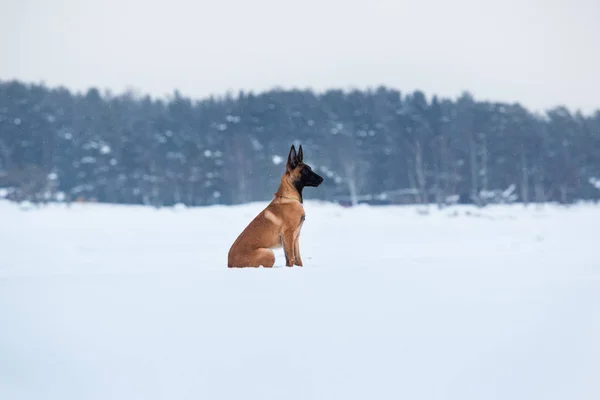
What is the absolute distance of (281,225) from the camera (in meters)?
7.77

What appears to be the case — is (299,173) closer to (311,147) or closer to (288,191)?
(288,191)

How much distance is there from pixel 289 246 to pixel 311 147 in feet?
142

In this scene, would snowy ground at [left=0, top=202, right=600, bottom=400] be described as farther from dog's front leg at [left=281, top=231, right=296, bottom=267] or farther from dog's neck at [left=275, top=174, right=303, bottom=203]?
dog's neck at [left=275, top=174, right=303, bottom=203]

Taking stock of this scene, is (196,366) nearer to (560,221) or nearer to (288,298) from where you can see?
(288,298)

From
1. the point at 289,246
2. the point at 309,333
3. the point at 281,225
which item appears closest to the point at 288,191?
the point at 281,225

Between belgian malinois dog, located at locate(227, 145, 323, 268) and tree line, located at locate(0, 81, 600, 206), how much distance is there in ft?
131

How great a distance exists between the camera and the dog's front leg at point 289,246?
7.79 m

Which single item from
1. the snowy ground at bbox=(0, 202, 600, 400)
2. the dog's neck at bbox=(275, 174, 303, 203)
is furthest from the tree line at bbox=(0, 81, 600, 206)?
the snowy ground at bbox=(0, 202, 600, 400)

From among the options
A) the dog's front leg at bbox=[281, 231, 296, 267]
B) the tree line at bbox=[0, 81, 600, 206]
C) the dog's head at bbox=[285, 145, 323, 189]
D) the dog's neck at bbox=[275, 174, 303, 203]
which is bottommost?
the dog's front leg at bbox=[281, 231, 296, 267]

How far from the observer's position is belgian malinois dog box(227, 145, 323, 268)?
7742mm

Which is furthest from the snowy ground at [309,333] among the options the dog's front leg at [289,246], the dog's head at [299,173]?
the dog's head at [299,173]

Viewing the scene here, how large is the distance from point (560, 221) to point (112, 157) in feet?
118

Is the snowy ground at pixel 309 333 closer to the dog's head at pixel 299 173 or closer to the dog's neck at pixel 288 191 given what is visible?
the dog's neck at pixel 288 191

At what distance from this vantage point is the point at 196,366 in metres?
4.87
